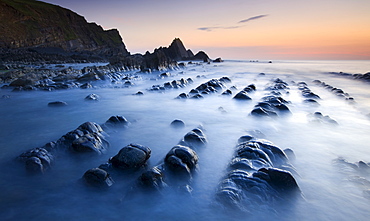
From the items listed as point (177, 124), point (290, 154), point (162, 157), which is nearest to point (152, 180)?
point (162, 157)

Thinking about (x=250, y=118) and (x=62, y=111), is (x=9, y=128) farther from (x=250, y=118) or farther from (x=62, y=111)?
(x=250, y=118)

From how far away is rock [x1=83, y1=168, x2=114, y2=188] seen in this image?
219cm

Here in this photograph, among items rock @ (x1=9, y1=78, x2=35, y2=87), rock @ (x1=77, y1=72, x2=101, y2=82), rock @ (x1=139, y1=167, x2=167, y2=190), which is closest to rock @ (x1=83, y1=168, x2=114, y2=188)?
rock @ (x1=139, y1=167, x2=167, y2=190)

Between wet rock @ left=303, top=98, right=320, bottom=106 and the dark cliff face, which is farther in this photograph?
the dark cliff face

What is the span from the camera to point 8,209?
5.91 feet

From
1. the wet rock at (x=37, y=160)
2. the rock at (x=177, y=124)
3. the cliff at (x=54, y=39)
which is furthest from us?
the cliff at (x=54, y=39)

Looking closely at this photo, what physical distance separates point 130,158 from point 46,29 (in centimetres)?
6991

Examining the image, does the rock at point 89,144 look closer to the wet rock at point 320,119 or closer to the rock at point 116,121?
the rock at point 116,121

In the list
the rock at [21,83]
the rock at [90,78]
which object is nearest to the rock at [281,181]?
the rock at [21,83]

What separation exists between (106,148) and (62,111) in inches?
126

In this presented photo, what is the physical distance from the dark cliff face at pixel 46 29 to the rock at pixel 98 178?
54035mm

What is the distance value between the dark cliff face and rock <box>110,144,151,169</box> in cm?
5395

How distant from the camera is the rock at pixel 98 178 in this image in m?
2.19

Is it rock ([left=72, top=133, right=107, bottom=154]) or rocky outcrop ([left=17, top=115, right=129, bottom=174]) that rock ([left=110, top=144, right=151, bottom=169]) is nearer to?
rocky outcrop ([left=17, top=115, right=129, bottom=174])
